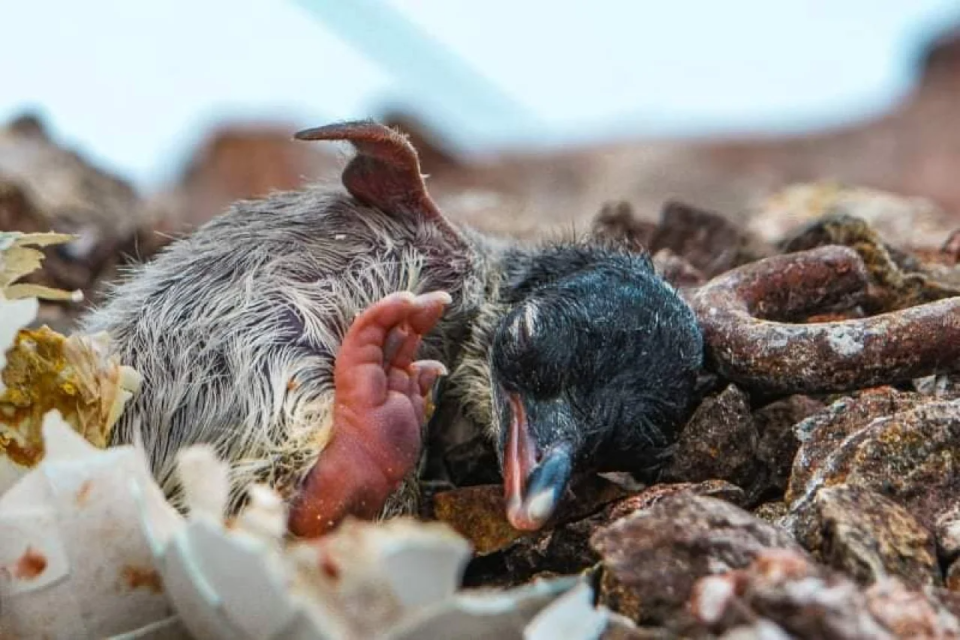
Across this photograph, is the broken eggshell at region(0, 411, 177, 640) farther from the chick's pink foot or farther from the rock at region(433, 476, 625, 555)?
the rock at region(433, 476, 625, 555)

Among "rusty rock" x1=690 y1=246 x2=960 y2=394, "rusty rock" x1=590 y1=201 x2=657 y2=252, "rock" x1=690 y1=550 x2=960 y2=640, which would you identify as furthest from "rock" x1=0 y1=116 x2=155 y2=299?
"rock" x1=690 y1=550 x2=960 y2=640

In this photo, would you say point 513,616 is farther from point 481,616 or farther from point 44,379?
point 44,379

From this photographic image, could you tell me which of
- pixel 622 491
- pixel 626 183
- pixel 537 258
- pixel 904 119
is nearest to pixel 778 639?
pixel 622 491

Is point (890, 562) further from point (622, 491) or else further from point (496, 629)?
point (622, 491)

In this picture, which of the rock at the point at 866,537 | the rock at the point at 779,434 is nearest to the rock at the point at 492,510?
the rock at the point at 779,434

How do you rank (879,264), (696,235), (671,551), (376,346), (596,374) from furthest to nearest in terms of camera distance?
1. (696,235)
2. (879,264)
3. (596,374)
4. (376,346)
5. (671,551)

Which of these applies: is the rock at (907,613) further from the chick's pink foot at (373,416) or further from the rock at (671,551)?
the chick's pink foot at (373,416)

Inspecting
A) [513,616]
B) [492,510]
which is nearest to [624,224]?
[492,510]
